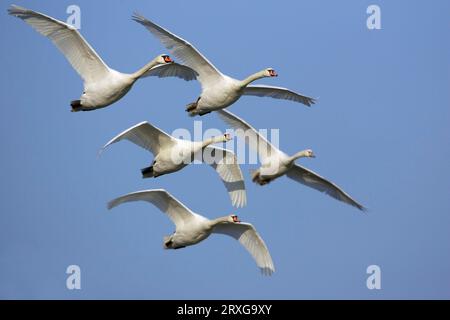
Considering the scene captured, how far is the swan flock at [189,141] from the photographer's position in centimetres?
4541

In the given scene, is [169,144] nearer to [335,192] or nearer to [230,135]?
[230,135]

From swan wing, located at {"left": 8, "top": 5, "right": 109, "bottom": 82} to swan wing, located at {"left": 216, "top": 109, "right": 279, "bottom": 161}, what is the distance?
460 centimetres

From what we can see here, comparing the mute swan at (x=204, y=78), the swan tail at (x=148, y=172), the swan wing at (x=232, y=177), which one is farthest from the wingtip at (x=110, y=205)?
the swan wing at (x=232, y=177)

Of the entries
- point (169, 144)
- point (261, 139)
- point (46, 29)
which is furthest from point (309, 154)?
point (46, 29)

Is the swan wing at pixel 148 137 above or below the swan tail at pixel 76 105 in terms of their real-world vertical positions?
below

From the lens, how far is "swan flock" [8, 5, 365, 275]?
45.4 metres

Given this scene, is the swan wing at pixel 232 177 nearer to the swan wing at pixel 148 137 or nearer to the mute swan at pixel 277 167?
the mute swan at pixel 277 167

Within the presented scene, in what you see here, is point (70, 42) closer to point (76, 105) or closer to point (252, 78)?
point (76, 105)

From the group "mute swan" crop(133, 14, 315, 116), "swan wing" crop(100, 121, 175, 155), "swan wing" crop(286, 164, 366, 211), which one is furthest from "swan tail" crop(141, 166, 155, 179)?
"swan wing" crop(286, 164, 366, 211)

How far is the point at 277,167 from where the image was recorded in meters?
48.0

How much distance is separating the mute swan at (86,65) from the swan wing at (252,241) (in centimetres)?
536

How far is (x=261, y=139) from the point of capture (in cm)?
4828

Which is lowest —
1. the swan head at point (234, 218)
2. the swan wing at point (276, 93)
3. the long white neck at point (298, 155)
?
the swan head at point (234, 218)

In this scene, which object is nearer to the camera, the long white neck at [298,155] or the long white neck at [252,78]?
the long white neck at [252,78]
